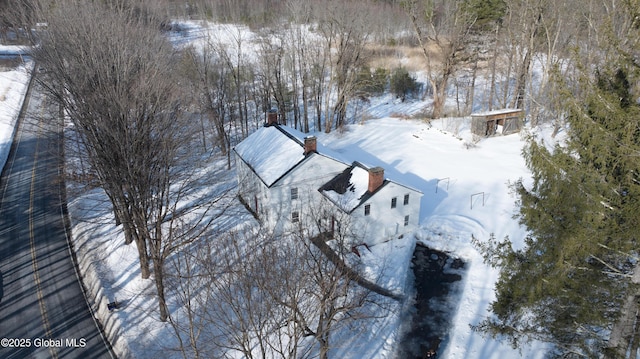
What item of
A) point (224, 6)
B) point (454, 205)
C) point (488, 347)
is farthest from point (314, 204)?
point (224, 6)

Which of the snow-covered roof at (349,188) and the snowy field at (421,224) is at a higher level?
the snow-covered roof at (349,188)

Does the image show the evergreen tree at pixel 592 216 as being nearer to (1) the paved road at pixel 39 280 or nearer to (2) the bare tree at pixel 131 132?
(2) the bare tree at pixel 131 132

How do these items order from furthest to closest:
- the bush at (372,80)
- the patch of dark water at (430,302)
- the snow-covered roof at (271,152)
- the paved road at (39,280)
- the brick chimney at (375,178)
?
the bush at (372,80) < the snow-covered roof at (271,152) < the brick chimney at (375,178) < the paved road at (39,280) < the patch of dark water at (430,302)

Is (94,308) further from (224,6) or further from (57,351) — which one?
(224,6)

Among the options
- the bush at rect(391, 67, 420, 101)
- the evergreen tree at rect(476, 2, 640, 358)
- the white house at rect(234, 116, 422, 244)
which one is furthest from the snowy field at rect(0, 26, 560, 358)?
the bush at rect(391, 67, 420, 101)

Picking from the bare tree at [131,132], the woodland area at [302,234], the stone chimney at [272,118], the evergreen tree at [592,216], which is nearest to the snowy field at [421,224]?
the woodland area at [302,234]

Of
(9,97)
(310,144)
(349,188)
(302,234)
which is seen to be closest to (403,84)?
(310,144)
